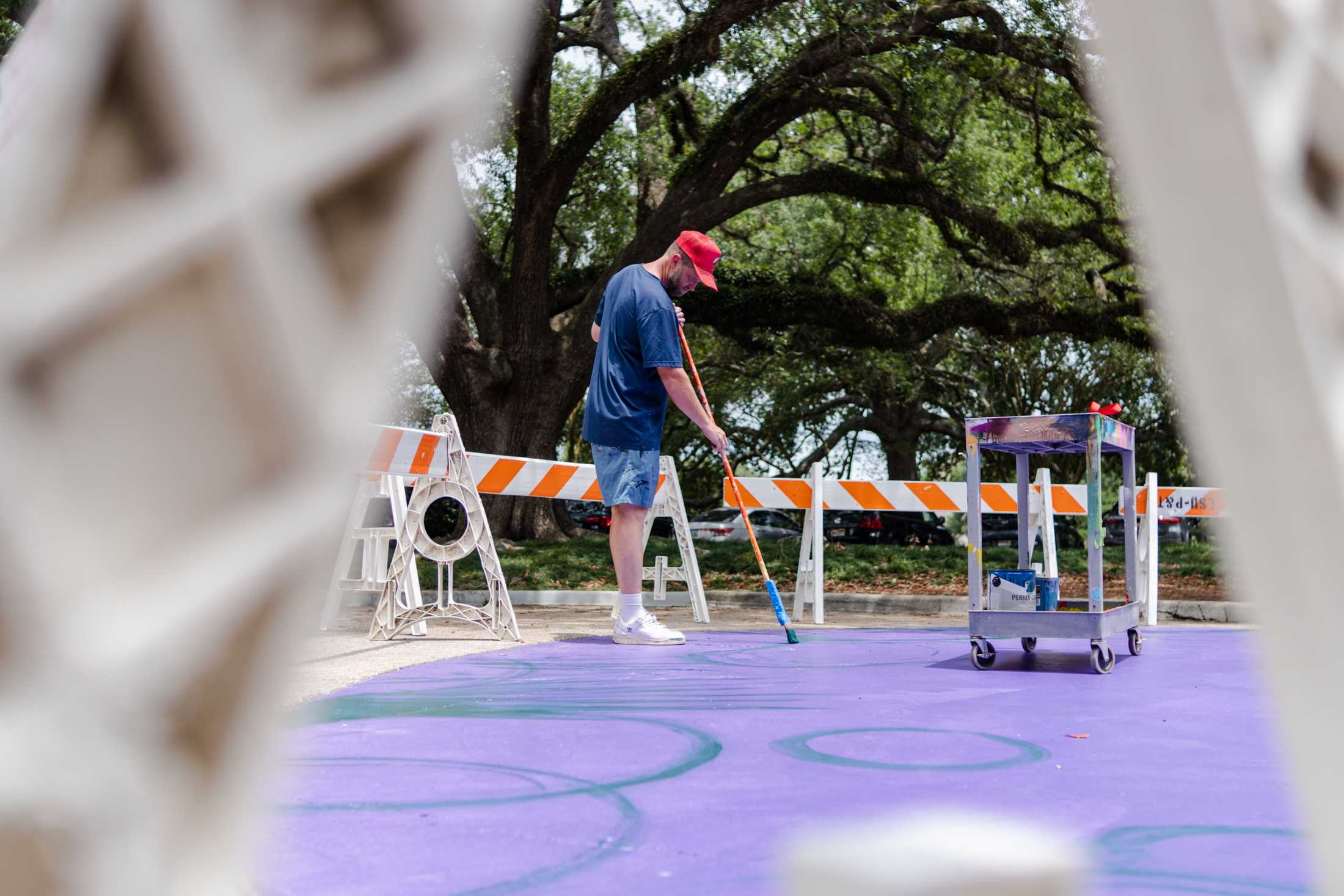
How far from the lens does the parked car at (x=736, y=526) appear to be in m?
30.8

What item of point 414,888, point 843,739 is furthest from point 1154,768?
point 414,888

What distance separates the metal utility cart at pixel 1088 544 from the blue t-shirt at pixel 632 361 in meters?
1.80

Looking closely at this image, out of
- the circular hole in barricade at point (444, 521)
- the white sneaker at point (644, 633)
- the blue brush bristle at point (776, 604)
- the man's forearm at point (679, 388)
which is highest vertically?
the man's forearm at point (679, 388)

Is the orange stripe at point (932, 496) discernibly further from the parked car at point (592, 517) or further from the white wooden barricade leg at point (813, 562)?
the parked car at point (592, 517)

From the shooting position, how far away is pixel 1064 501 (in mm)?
10555

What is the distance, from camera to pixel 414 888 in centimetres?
181

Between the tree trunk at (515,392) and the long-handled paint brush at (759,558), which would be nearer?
the long-handled paint brush at (759,558)

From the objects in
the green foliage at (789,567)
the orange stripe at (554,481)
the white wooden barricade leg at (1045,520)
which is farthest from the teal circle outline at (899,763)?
the green foliage at (789,567)

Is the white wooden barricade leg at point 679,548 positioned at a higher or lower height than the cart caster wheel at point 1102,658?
higher

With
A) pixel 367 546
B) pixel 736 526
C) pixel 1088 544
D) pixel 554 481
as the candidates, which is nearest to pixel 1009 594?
pixel 1088 544

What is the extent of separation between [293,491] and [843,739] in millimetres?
3014

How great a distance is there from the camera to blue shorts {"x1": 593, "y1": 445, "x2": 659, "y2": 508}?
6383 millimetres

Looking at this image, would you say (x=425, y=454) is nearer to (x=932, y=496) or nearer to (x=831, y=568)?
(x=932, y=496)

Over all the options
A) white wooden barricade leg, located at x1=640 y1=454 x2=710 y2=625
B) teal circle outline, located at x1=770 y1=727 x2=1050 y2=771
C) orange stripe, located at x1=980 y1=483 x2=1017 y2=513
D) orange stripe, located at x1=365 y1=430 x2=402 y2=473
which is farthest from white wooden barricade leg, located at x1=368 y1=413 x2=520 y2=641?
orange stripe, located at x1=980 y1=483 x2=1017 y2=513
